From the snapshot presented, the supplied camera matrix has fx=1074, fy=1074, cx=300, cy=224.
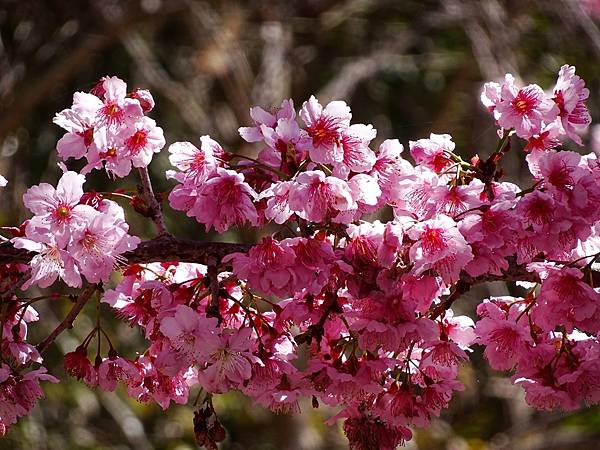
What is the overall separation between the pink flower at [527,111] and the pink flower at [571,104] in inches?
0.8

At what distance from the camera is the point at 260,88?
5355 mm

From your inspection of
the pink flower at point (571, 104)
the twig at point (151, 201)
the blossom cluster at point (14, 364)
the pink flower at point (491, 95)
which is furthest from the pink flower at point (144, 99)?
the pink flower at point (571, 104)

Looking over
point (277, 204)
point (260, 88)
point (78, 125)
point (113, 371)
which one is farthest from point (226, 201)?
point (260, 88)

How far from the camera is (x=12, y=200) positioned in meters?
5.44

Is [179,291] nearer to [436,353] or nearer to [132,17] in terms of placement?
[436,353]

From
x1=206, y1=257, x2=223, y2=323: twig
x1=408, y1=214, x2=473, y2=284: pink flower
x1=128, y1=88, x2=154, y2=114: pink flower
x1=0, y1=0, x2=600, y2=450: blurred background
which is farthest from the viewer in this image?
x1=0, y1=0, x2=600, y2=450: blurred background

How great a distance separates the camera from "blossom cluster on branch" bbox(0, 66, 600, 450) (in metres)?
1.61

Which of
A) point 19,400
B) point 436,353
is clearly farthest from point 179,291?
point 436,353

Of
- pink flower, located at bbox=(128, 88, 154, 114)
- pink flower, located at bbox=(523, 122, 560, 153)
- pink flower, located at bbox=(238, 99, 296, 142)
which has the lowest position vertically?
pink flower, located at bbox=(523, 122, 560, 153)

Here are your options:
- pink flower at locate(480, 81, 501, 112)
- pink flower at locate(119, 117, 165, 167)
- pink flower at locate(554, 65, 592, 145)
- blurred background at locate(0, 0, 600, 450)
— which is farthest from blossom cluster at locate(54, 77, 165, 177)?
blurred background at locate(0, 0, 600, 450)

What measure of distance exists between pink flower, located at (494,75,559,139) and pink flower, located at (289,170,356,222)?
1.18 ft

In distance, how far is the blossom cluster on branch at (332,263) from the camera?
5.27ft

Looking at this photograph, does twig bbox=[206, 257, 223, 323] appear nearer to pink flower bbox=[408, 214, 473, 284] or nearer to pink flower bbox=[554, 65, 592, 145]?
Result: pink flower bbox=[408, 214, 473, 284]

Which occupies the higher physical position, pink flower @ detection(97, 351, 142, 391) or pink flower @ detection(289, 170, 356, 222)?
pink flower @ detection(289, 170, 356, 222)
